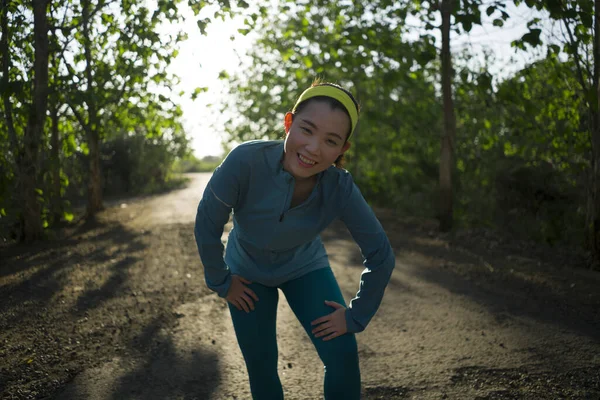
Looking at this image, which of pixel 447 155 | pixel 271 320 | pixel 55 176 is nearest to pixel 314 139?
pixel 271 320

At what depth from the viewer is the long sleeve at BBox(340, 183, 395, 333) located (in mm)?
2713

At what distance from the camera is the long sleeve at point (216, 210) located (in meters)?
2.63

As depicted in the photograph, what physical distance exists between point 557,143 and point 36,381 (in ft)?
25.0

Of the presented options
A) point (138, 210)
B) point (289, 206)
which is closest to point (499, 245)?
point (289, 206)

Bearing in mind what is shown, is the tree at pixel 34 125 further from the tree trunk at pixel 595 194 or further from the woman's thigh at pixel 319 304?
the tree trunk at pixel 595 194

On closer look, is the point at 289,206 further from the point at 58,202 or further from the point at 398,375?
the point at 58,202

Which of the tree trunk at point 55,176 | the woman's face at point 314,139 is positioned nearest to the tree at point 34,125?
the tree trunk at point 55,176

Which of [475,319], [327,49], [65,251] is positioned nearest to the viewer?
[475,319]

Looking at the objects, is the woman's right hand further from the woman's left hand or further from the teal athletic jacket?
the woman's left hand

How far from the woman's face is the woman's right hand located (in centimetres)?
61

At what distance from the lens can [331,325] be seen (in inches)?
106

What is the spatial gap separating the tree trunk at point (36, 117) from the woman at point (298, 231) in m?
6.78

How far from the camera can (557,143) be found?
28.1 feet

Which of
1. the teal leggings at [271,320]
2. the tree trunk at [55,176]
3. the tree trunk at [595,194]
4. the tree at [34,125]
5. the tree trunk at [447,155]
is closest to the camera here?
the teal leggings at [271,320]
